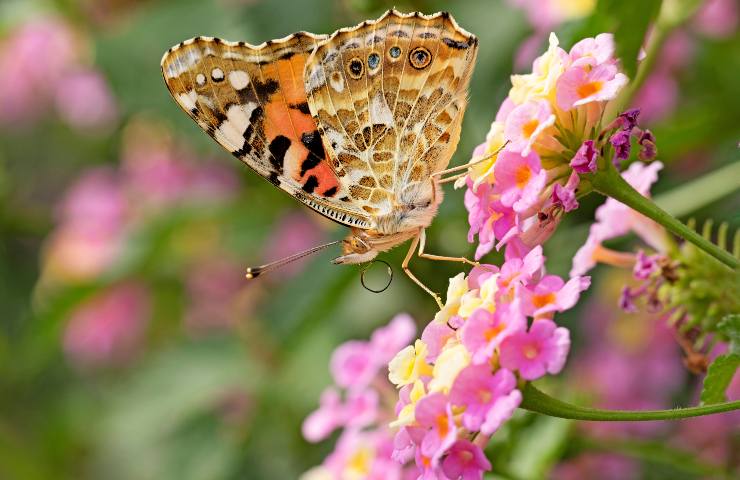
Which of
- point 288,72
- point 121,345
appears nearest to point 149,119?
point 121,345

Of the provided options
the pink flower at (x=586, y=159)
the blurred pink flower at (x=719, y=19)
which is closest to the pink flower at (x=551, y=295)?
the pink flower at (x=586, y=159)

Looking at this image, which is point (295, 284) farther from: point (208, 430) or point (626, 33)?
point (626, 33)

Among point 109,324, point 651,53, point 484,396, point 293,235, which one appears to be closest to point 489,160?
point 484,396

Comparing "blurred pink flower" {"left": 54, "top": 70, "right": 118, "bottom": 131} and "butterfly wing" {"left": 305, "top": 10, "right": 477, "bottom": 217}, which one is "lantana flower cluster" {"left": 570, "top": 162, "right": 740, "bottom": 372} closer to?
"butterfly wing" {"left": 305, "top": 10, "right": 477, "bottom": 217}

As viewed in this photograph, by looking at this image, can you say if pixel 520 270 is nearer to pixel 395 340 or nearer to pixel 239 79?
pixel 395 340

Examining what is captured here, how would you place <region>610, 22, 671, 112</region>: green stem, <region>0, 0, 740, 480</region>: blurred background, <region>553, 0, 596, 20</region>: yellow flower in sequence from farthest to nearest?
1. <region>553, 0, 596, 20</region>: yellow flower
2. <region>0, 0, 740, 480</region>: blurred background
3. <region>610, 22, 671, 112</region>: green stem

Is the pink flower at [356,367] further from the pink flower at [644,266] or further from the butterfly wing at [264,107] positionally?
the pink flower at [644,266]

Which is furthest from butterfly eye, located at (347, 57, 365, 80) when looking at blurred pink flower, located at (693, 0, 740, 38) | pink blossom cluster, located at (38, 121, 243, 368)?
pink blossom cluster, located at (38, 121, 243, 368)
